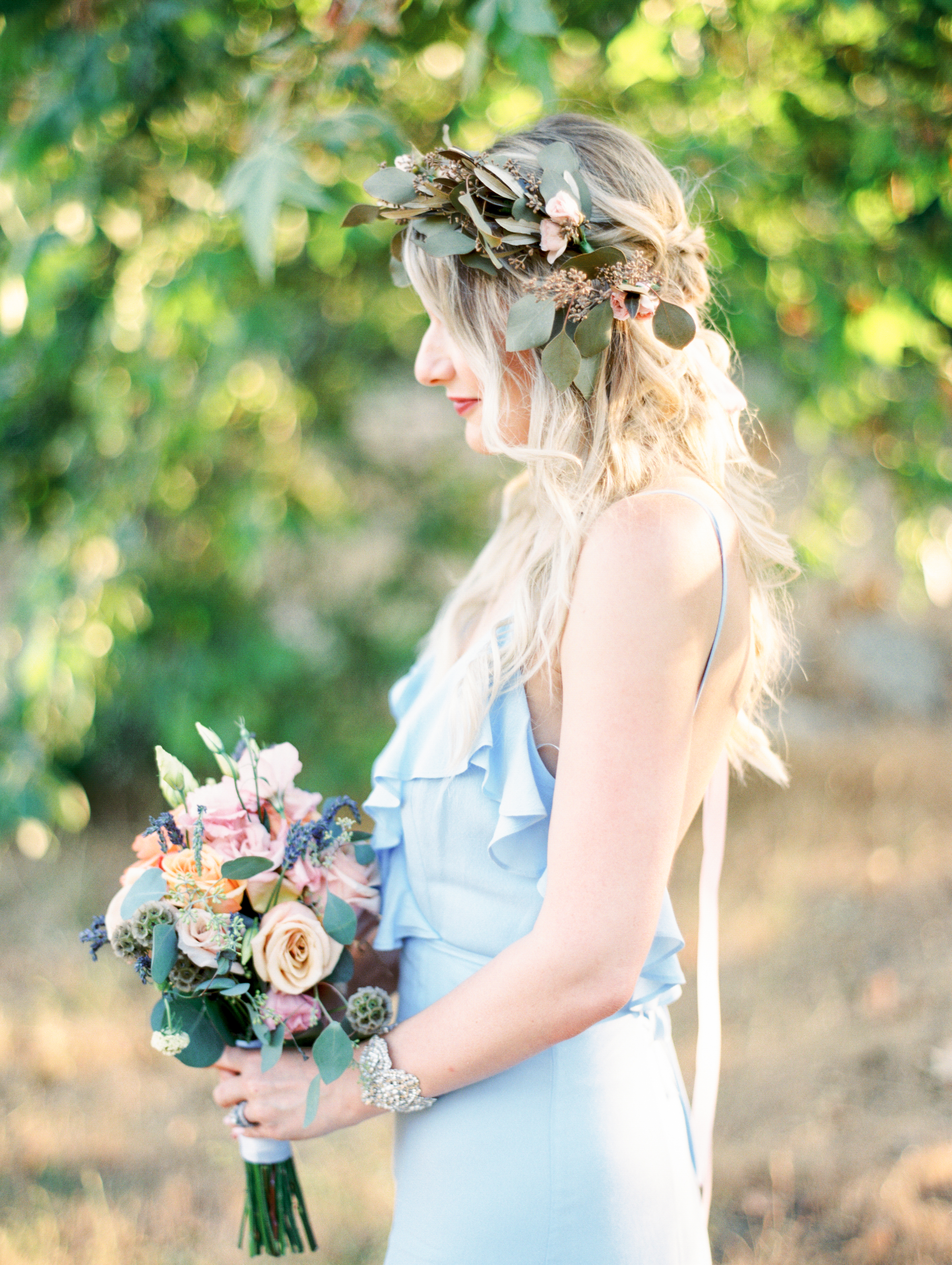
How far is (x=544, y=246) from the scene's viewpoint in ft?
4.30

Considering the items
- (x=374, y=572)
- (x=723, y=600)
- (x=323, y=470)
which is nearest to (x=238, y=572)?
(x=323, y=470)

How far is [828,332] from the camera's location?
2.54 m

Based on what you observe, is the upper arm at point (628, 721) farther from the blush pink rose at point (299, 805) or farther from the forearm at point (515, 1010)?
the blush pink rose at point (299, 805)

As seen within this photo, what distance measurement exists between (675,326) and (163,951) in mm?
1081

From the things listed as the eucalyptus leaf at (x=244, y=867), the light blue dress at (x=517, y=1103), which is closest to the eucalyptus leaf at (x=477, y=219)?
the light blue dress at (x=517, y=1103)

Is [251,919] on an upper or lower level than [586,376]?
lower

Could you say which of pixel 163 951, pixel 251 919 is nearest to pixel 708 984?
pixel 251 919

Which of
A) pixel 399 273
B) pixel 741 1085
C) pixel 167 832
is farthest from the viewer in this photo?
pixel 741 1085

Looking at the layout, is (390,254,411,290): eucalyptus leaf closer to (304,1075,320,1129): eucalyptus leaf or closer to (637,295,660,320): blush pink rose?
(637,295,660,320): blush pink rose

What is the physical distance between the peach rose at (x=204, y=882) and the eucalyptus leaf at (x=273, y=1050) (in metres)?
0.18

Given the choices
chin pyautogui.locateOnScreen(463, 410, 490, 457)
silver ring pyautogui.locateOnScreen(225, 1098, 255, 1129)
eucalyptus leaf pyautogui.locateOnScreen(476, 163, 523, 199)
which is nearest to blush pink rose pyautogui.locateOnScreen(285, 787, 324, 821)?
silver ring pyautogui.locateOnScreen(225, 1098, 255, 1129)

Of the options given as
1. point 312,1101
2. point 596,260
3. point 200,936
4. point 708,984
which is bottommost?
point 708,984

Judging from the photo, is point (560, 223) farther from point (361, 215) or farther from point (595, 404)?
point (361, 215)

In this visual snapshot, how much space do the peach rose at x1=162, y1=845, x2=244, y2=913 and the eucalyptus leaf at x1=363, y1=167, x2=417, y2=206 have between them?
0.98m
